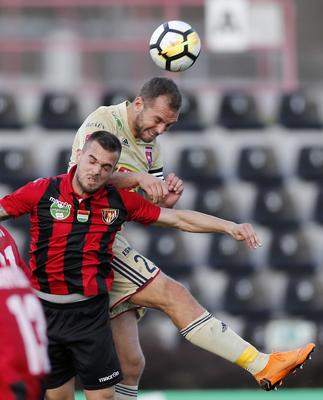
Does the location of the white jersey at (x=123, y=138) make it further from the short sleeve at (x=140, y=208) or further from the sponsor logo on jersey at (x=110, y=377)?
the sponsor logo on jersey at (x=110, y=377)

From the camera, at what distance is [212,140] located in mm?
9727

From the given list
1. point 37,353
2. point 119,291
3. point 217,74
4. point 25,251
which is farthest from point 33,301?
point 217,74

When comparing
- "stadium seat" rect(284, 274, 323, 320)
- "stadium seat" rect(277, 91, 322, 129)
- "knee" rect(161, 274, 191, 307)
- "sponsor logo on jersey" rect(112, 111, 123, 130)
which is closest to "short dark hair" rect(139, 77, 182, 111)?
"sponsor logo on jersey" rect(112, 111, 123, 130)

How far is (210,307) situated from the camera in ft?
29.7

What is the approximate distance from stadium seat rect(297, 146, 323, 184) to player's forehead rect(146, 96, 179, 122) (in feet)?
15.0

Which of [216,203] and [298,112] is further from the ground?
[298,112]

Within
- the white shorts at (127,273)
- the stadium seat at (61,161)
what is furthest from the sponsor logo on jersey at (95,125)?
the stadium seat at (61,161)

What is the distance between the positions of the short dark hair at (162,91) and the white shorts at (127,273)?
0.74 metres

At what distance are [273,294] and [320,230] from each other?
2.40 feet

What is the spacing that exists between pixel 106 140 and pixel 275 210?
4.75 metres

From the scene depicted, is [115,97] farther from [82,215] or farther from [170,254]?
[82,215]

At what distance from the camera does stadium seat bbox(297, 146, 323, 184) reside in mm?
9641

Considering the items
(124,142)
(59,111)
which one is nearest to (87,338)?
(124,142)

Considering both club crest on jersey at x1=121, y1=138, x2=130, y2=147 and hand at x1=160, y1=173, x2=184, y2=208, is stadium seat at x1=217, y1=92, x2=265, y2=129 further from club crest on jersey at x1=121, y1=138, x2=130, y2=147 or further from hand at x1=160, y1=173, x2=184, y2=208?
hand at x1=160, y1=173, x2=184, y2=208
